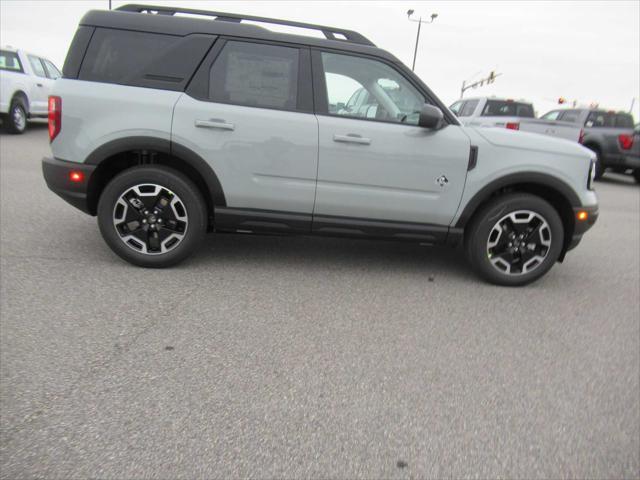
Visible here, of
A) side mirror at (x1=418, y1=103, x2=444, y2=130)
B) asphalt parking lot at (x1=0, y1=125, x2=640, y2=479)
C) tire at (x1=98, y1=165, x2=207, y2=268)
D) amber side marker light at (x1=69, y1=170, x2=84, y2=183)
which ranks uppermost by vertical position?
side mirror at (x1=418, y1=103, x2=444, y2=130)

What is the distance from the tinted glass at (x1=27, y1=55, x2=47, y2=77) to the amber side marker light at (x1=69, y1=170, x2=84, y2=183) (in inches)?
447

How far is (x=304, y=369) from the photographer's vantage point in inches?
110

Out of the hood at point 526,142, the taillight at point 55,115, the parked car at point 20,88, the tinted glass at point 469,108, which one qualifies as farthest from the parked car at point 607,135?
the parked car at point 20,88

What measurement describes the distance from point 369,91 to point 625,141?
11.6 meters

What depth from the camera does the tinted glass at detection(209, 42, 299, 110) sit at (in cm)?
402

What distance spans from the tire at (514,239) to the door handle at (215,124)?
85.6 inches

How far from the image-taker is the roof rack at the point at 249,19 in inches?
164

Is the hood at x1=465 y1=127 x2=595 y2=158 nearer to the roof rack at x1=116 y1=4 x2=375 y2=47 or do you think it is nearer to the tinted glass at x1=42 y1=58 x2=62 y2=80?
the roof rack at x1=116 y1=4 x2=375 y2=47

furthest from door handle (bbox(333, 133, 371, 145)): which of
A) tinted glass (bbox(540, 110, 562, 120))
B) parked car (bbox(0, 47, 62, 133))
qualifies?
tinted glass (bbox(540, 110, 562, 120))

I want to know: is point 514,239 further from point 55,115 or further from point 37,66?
point 37,66

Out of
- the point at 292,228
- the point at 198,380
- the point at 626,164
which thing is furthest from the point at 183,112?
the point at 626,164

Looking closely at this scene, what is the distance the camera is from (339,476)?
201 centimetres

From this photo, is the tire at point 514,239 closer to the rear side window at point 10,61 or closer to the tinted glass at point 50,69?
the rear side window at point 10,61

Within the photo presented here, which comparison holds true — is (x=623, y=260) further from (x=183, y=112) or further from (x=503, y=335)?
(x=183, y=112)
